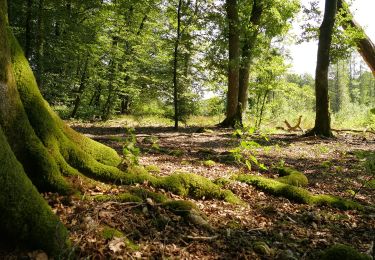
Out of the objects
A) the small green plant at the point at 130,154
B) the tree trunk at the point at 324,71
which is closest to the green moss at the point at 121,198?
the small green plant at the point at 130,154

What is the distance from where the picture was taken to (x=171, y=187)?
201 inches

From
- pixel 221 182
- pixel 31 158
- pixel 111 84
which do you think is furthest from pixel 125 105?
pixel 31 158

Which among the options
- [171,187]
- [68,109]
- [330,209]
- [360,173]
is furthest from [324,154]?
[68,109]

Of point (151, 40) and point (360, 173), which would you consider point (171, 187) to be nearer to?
point (360, 173)

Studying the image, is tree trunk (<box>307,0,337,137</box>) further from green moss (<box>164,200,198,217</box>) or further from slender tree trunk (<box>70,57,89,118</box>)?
slender tree trunk (<box>70,57,89,118</box>)

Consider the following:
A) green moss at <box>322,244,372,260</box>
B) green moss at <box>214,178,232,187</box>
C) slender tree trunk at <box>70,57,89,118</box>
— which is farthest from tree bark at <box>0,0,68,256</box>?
slender tree trunk at <box>70,57,89,118</box>

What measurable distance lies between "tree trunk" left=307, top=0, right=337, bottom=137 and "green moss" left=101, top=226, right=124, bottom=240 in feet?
42.3

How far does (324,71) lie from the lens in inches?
564

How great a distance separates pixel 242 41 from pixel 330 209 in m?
15.5

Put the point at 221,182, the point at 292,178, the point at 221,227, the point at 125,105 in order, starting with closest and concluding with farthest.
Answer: the point at 221,227 < the point at 221,182 < the point at 292,178 < the point at 125,105

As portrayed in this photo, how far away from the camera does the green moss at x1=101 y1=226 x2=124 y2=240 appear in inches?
129

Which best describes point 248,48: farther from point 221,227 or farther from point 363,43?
point 221,227

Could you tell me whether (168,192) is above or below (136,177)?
below

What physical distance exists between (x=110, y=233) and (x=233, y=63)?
14599 millimetres
